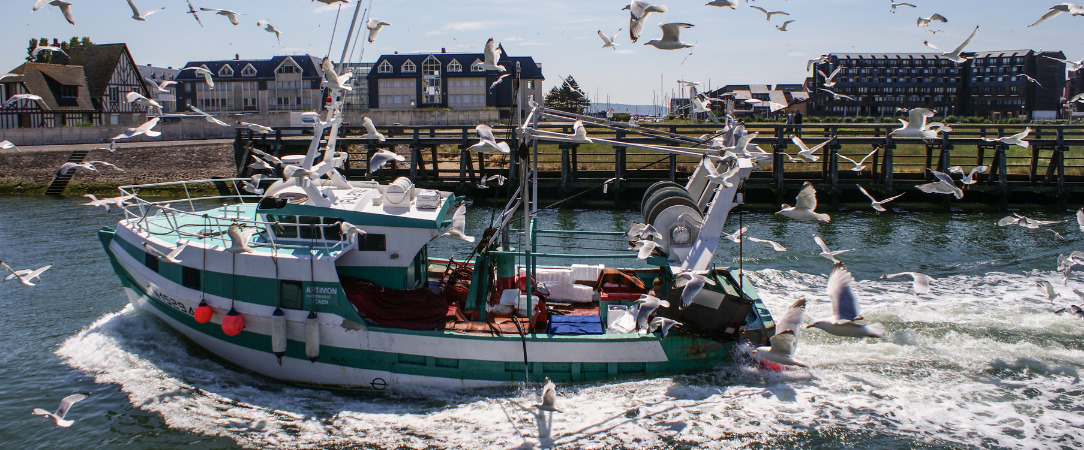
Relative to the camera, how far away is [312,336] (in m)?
11.2

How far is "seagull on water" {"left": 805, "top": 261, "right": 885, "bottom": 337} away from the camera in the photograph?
8.83 m

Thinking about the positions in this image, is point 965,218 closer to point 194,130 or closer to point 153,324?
point 153,324

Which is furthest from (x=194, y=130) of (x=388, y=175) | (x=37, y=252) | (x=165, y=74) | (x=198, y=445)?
(x=165, y=74)

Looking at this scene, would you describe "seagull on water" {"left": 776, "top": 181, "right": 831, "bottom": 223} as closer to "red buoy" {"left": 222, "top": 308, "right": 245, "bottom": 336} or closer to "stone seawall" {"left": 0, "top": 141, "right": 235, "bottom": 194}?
"red buoy" {"left": 222, "top": 308, "right": 245, "bottom": 336}

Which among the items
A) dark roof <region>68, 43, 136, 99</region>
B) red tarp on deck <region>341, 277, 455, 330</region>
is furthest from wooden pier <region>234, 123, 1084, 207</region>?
dark roof <region>68, 43, 136, 99</region>

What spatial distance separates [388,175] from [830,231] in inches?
763

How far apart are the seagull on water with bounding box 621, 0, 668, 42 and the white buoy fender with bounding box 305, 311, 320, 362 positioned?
6186mm

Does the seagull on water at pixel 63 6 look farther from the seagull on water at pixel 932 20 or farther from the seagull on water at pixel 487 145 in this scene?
the seagull on water at pixel 932 20

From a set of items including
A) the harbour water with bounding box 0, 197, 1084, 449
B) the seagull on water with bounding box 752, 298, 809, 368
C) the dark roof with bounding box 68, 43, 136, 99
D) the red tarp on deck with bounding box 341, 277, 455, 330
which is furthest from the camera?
the dark roof with bounding box 68, 43, 136, 99

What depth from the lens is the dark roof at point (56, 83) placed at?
164 feet

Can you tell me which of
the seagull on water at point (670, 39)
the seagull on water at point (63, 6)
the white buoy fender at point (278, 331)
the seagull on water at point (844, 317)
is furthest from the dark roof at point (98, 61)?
the seagull on water at point (844, 317)

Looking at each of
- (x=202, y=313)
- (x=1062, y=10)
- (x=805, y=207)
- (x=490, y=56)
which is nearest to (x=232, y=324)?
(x=202, y=313)

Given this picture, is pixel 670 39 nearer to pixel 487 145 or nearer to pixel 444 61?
pixel 487 145

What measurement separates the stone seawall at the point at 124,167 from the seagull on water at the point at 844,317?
105ft
